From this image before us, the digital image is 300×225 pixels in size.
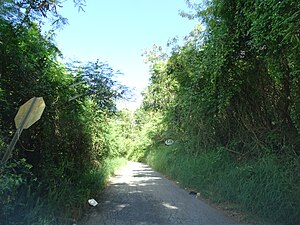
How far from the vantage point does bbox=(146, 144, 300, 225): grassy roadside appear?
566 cm

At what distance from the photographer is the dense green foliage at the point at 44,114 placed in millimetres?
4492

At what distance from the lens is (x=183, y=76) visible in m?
10.6

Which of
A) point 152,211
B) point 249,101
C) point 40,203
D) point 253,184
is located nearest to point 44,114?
point 40,203

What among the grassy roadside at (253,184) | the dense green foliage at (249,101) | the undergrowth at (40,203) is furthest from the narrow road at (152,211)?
the dense green foliage at (249,101)

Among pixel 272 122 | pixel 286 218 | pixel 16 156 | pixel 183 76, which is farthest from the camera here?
pixel 183 76

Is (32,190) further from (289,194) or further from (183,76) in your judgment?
(183,76)

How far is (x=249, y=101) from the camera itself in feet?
26.9

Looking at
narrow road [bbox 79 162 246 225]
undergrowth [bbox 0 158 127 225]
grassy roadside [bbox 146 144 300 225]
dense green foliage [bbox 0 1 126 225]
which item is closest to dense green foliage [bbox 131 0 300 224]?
grassy roadside [bbox 146 144 300 225]

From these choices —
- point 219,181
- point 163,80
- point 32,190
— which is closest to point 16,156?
point 32,190

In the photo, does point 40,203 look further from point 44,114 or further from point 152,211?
point 152,211

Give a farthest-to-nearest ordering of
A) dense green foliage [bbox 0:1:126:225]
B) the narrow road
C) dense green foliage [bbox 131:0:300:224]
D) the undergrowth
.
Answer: the narrow road
dense green foliage [bbox 131:0:300:224]
dense green foliage [bbox 0:1:126:225]
the undergrowth

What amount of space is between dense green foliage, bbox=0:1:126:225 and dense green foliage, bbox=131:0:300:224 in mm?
2709

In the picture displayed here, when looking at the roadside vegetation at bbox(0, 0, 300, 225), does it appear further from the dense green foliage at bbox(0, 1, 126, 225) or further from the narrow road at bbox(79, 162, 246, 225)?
the narrow road at bbox(79, 162, 246, 225)

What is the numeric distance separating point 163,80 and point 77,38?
974cm
